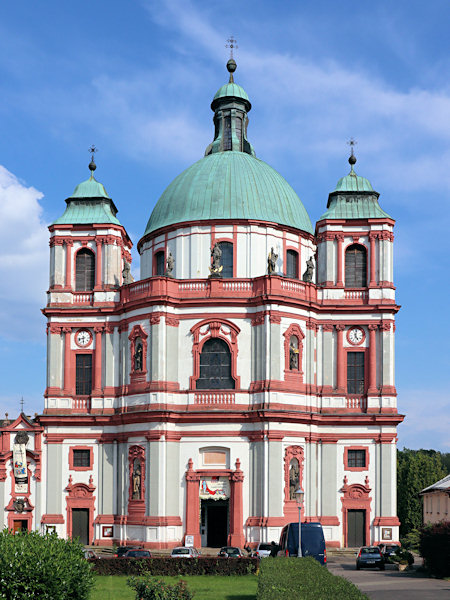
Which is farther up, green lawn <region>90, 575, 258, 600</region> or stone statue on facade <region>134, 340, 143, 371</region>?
stone statue on facade <region>134, 340, 143, 371</region>

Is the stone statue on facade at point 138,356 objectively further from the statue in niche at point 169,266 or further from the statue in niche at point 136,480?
the statue in niche at point 136,480

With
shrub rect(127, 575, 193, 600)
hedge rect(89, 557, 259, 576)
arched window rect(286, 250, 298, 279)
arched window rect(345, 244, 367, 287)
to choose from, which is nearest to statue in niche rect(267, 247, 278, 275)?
arched window rect(286, 250, 298, 279)

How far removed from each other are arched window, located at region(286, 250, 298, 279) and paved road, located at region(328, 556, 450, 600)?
1950 centimetres

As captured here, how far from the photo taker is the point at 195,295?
5647 cm

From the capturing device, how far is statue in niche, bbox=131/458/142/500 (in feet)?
181

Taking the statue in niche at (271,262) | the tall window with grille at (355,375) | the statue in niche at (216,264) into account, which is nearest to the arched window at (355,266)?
the tall window with grille at (355,375)

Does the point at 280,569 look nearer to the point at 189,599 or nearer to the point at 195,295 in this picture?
the point at 189,599

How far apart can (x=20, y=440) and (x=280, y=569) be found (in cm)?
3442

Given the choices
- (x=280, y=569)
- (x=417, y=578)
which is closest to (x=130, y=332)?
(x=417, y=578)

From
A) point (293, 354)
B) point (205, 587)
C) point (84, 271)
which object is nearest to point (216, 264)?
point (293, 354)

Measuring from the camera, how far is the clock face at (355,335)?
58938 millimetres

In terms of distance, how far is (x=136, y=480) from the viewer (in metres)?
55.3

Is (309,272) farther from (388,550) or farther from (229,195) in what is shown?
(388,550)

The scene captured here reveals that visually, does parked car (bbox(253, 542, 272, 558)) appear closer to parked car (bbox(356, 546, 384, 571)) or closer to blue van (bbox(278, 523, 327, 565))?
parked car (bbox(356, 546, 384, 571))
